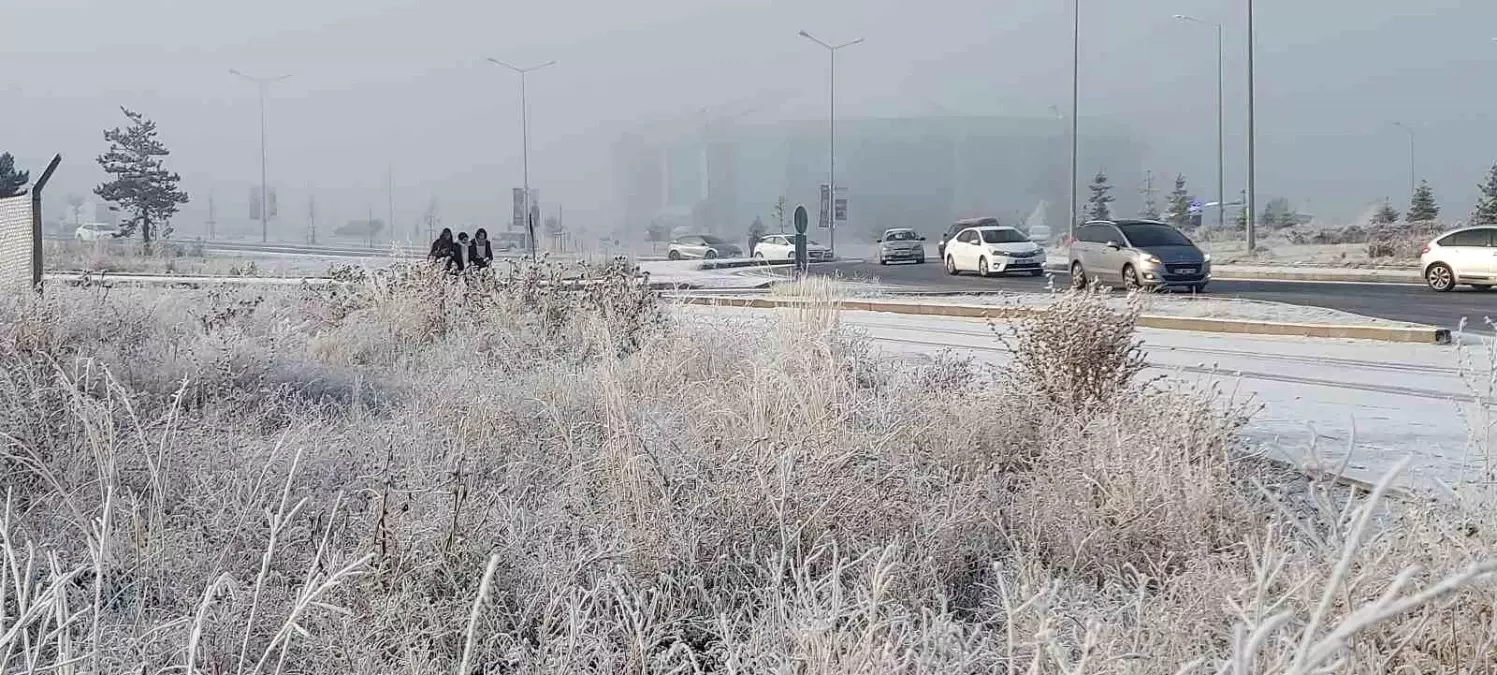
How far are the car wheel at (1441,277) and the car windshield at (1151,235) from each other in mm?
4681

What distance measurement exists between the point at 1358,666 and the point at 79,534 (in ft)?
13.9

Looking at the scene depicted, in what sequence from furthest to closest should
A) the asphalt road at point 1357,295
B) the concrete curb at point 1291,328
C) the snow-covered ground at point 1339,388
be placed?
the asphalt road at point 1357,295, the concrete curb at point 1291,328, the snow-covered ground at point 1339,388

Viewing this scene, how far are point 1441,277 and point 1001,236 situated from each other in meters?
11.8

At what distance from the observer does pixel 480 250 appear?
1756 centimetres

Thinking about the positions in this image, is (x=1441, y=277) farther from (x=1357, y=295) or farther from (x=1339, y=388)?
(x=1339, y=388)

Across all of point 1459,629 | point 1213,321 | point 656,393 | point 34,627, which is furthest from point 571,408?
point 1213,321

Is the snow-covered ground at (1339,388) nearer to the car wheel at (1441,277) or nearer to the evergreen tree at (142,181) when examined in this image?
the car wheel at (1441,277)

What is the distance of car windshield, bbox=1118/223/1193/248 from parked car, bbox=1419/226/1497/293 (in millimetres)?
4714

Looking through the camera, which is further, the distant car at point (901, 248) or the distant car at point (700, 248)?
the distant car at point (700, 248)

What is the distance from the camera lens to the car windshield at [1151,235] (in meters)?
24.1

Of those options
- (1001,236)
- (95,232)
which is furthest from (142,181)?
(1001,236)

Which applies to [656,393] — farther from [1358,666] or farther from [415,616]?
[1358,666]

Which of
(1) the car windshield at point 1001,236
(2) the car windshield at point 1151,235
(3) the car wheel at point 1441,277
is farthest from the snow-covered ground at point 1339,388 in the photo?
(1) the car windshield at point 1001,236

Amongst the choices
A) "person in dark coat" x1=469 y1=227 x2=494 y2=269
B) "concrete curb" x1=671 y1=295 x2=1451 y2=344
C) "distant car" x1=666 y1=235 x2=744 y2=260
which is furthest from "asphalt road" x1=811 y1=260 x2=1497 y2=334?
"distant car" x1=666 y1=235 x2=744 y2=260
